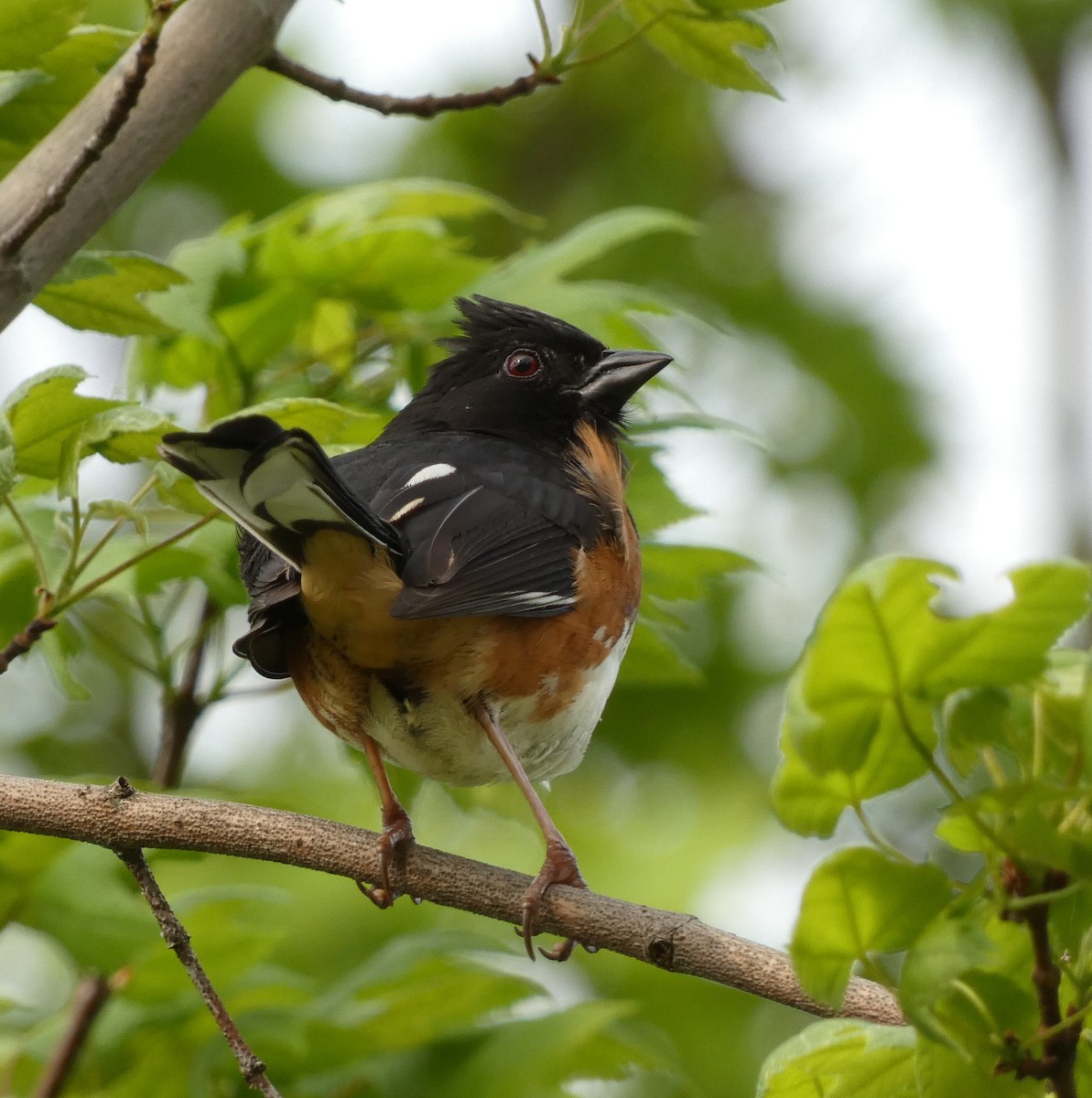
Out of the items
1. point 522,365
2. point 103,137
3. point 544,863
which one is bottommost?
point 544,863

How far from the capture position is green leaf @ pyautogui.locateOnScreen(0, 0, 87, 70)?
207 centimetres

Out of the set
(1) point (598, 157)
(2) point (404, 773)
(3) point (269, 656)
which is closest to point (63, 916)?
(3) point (269, 656)

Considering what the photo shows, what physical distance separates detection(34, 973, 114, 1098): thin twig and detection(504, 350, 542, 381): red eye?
159cm

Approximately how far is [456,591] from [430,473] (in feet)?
1.39

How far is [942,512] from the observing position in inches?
240

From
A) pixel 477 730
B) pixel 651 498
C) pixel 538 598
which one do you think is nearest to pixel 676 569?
pixel 651 498

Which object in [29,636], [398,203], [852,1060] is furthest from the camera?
[398,203]

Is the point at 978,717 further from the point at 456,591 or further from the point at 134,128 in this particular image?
the point at 134,128

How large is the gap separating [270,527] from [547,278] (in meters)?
0.91

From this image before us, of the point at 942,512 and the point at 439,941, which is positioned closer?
the point at 439,941

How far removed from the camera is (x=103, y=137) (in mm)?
1989

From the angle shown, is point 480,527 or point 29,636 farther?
point 480,527

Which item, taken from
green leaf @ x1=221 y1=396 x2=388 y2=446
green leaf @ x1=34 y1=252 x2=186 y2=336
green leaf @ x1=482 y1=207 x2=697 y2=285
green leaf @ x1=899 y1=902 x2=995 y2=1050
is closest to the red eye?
green leaf @ x1=482 y1=207 x2=697 y2=285

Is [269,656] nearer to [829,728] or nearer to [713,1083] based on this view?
[829,728]
